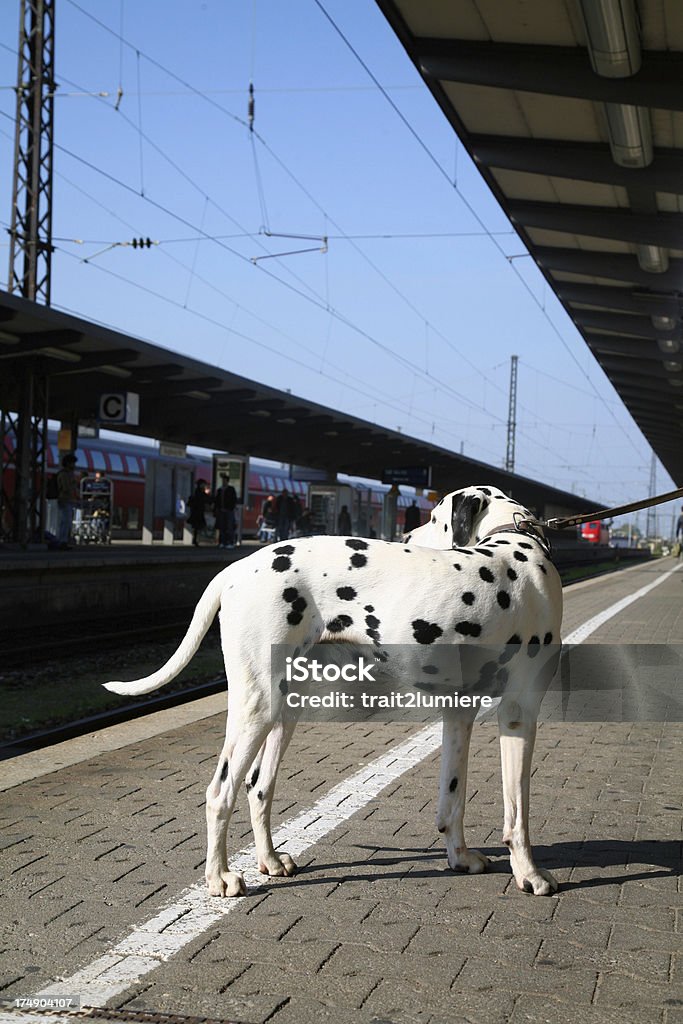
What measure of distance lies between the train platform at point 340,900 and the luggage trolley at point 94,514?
2658cm

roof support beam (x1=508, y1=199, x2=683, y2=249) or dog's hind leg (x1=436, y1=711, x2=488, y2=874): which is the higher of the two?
roof support beam (x1=508, y1=199, x2=683, y2=249)

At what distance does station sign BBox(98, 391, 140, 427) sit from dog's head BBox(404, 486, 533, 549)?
775 inches

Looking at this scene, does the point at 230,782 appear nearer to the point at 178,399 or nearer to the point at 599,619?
the point at 599,619

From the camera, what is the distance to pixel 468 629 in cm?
415

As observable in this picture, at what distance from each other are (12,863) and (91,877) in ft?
1.21

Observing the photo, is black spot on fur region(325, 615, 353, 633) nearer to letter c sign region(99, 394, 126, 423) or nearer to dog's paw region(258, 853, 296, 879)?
dog's paw region(258, 853, 296, 879)

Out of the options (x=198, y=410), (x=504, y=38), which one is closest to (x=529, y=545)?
(x=504, y=38)

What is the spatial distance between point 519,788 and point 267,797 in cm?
92

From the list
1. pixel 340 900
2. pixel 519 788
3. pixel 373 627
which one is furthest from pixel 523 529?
pixel 340 900

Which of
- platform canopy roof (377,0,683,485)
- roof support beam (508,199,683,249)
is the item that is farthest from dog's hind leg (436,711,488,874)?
roof support beam (508,199,683,249)

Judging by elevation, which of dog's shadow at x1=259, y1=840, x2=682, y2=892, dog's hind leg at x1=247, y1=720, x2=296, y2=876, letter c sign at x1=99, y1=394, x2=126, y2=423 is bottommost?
dog's shadow at x1=259, y1=840, x2=682, y2=892

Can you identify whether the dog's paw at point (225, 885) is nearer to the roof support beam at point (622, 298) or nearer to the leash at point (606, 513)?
the leash at point (606, 513)

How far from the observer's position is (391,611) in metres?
4.12

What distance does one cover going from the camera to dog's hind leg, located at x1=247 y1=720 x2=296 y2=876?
4410 mm
